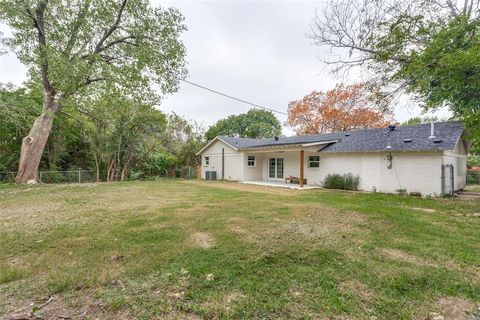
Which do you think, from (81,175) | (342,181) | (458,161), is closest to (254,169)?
(342,181)

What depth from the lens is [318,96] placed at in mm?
25938

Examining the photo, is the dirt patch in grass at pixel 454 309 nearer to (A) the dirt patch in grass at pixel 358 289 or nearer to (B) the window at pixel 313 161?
(A) the dirt patch in grass at pixel 358 289

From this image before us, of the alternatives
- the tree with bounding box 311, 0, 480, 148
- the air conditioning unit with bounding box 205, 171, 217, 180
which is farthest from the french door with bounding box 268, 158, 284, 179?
the tree with bounding box 311, 0, 480, 148

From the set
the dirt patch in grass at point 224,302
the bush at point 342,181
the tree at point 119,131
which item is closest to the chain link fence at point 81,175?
the tree at point 119,131

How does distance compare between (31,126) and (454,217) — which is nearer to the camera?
(454,217)

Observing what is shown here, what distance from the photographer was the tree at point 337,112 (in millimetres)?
23859

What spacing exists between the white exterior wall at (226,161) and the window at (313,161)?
4856 millimetres

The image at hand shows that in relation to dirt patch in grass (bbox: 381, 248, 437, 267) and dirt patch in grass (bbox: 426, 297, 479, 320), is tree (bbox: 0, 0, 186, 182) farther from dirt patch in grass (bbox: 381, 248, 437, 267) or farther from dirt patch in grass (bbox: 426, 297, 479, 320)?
dirt patch in grass (bbox: 426, 297, 479, 320)

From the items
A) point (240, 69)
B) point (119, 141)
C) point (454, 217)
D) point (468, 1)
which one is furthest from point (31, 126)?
point (468, 1)

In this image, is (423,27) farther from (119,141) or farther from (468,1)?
(119,141)

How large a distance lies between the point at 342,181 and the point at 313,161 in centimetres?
226

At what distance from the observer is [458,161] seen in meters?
11.6

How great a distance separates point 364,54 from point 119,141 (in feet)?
49.1

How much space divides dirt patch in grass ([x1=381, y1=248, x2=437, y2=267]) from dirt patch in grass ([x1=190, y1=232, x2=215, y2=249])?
279cm
